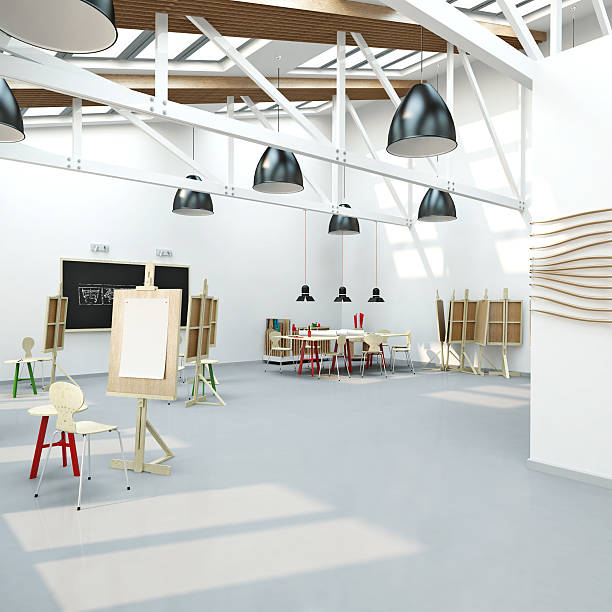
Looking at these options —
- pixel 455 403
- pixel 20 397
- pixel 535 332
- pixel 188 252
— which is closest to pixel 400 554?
pixel 535 332

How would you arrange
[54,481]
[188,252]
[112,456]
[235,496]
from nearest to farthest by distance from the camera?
[235,496] < [54,481] < [112,456] < [188,252]

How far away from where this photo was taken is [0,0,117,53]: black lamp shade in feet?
7.72

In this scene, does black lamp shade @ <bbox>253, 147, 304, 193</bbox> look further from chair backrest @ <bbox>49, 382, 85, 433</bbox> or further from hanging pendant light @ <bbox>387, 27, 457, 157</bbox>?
chair backrest @ <bbox>49, 382, 85, 433</bbox>

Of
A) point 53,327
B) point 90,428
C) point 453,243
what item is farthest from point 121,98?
point 453,243

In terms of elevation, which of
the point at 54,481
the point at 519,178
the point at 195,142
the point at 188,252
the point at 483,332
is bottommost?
the point at 54,481

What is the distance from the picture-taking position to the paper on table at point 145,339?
4.90m

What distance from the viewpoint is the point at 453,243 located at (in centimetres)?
1317

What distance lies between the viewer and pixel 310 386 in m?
10.2

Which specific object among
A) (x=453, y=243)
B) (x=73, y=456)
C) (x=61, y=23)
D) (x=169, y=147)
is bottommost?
(x=73, y=456)

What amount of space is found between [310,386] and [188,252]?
474 cm

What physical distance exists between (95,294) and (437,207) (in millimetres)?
7082

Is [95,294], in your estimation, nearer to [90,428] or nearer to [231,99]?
[231,99]

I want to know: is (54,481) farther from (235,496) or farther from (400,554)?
(400,554)

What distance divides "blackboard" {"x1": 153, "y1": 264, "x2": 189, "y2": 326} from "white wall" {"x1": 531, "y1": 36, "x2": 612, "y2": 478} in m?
8.77
